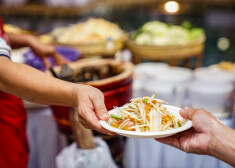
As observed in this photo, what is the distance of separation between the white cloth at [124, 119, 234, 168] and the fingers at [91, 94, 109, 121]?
92cm

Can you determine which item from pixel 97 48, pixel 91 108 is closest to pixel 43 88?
pixel 91 108

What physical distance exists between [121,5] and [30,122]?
660 centimetres

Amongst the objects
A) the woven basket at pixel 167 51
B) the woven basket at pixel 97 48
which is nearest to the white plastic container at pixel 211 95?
the woven basket at pixel 167 51

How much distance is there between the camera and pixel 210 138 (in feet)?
3.48

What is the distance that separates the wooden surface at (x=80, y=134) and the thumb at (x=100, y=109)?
512mm

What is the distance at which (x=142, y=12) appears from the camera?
320 inches

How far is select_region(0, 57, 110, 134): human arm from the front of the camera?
1052 millimetres

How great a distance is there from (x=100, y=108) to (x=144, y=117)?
187 mm

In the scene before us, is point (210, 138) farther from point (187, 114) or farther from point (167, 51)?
point (167, 51)

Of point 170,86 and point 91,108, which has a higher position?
point 91,108

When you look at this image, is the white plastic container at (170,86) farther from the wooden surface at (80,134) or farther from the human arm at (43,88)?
the human arm at (43,88)

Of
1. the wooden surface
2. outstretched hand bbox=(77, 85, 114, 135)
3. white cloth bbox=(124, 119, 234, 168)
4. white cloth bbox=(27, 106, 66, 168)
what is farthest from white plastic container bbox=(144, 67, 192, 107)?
white cloth bbox=(27, 106, 66, 168)

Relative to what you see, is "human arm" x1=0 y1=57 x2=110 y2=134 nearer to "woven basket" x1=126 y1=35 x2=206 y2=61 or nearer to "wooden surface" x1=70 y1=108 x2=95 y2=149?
"wooden surface" x1=70 y1=108 x2=95 y2=149

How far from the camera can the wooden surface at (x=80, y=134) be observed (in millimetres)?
1516
